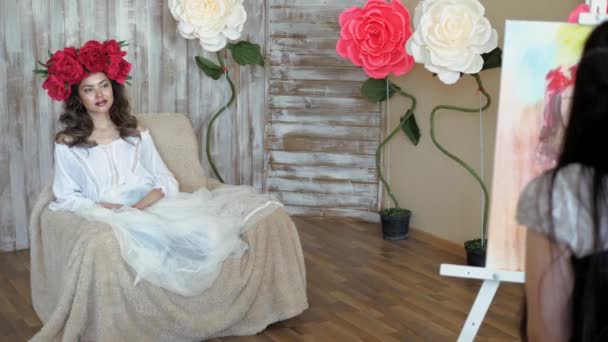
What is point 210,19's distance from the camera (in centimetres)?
362

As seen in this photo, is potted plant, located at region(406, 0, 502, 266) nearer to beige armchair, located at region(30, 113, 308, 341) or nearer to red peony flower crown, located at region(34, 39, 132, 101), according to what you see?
beige armchair, located at region(30, 113, 308, 341)

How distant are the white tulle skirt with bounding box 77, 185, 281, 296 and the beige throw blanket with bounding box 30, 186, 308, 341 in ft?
0.12

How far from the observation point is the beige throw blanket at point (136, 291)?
2.46 meters

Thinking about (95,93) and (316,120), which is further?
(316,120)

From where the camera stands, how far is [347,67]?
4.26 m

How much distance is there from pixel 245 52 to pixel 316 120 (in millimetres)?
654

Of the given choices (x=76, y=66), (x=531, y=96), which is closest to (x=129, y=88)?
(x=76, y=66)

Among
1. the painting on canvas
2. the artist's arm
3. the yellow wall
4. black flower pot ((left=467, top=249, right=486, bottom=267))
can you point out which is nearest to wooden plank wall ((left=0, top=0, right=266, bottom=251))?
the yellow wall

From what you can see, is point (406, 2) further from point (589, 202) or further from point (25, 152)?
point (589, 202)

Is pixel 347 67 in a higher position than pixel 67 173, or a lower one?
higher

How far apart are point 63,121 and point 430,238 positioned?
79.9 inches

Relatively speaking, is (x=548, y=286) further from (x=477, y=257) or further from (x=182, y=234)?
(x=477, y=257)

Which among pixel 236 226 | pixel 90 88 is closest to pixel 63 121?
pixel 90 88

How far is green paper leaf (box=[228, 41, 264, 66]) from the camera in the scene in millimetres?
3947
